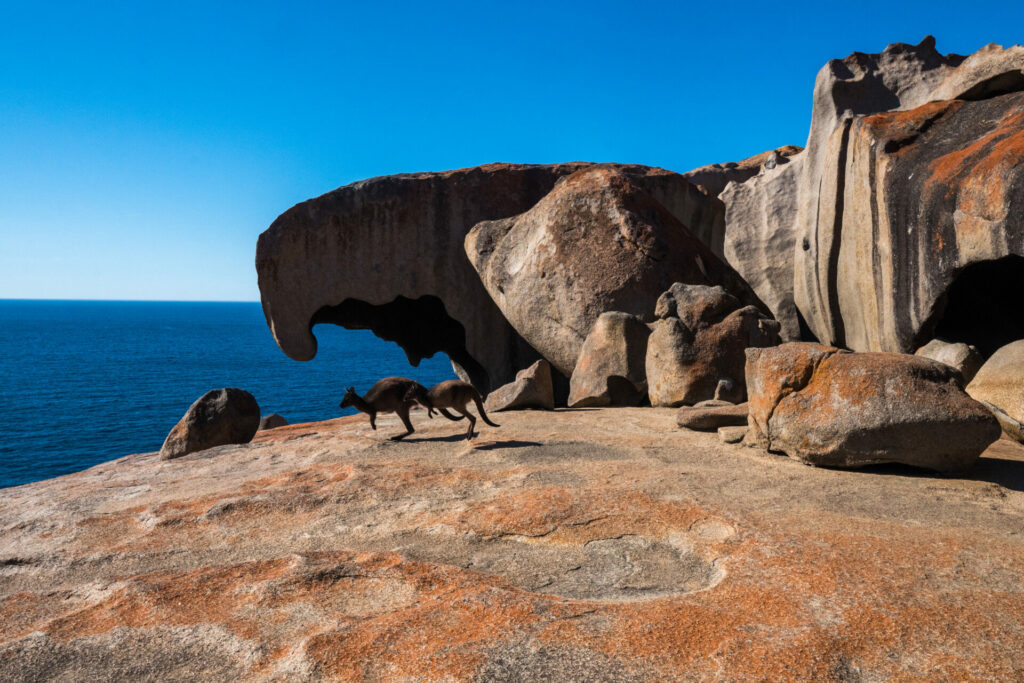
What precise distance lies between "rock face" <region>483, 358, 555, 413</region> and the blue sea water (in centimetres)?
1661

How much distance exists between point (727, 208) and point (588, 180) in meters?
5.52

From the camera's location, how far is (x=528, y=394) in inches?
309

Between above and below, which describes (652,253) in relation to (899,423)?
above

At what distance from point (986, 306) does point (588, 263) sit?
5031 mm

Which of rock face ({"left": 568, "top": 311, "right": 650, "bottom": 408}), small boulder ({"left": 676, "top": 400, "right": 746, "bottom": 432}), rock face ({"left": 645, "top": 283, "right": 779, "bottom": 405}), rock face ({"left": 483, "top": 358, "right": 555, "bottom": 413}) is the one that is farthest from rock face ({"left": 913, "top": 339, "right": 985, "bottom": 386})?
rock face ({"left": 483, "top": 358, "right": 555, "bottom": 413})

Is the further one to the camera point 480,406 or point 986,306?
point 986,306

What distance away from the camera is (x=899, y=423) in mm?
4449

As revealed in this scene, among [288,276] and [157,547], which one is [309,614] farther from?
[288,276]

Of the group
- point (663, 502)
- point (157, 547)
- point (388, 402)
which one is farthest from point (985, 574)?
point (388, 402)

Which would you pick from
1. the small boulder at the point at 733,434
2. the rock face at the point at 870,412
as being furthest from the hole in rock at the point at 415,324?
the rock face at the point at 870,412

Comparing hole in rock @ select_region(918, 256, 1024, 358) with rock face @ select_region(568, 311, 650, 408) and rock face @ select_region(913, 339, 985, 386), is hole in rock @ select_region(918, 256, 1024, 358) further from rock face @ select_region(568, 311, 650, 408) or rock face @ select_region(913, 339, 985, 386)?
rock face @ select_region(568, 311, 650, 408)

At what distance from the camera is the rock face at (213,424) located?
8.18 meters

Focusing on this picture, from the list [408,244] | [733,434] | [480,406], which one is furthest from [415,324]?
[733,434]

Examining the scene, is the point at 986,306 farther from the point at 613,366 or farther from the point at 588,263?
the point at 588,263
